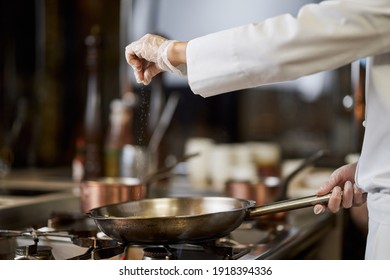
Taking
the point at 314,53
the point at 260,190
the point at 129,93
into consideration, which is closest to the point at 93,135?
the point at 260,190

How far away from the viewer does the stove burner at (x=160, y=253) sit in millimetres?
A: 1024

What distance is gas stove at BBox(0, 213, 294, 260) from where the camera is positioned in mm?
1040

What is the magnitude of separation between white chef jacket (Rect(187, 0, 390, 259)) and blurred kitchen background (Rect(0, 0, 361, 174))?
179cm

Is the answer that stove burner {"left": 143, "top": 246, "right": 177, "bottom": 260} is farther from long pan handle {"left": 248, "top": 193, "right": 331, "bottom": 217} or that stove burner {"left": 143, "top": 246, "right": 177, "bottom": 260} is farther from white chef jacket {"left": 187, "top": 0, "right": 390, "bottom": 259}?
white chef jacket {"left": 187, "top": 0, "right": 390, "bottom": 259}

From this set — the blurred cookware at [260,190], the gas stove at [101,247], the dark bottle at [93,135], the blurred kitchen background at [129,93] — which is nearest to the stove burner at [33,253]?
the gas stove at [101,247]

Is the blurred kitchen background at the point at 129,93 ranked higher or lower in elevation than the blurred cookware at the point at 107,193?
higher

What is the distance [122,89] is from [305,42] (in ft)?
7.26

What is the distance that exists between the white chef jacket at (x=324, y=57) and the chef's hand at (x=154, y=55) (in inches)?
1.3

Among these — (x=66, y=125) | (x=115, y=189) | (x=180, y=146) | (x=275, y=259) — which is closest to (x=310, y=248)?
(x=275, y=259)

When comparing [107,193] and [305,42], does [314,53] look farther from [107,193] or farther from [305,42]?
[107,193]

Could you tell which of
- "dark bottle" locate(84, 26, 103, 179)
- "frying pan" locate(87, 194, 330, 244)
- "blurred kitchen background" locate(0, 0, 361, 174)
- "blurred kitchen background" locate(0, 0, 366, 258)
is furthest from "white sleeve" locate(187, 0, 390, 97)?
"blurred kitchen background" locate(0, 0, 361, 174)

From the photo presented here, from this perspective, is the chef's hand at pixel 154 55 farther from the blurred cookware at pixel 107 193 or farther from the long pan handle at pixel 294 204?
the blurred cookware at pixel 107 193

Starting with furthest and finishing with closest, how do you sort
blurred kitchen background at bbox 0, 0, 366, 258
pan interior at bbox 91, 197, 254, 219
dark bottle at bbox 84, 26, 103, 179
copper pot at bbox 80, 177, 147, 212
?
blurred kitchen background at bbox 0, 0, 366, 258
dark bottle at bbox 84, 26, 103, 179
copper pot at bbox 80, 177, 147, 212
pan interior at bbox 91, 197, 254, 219
